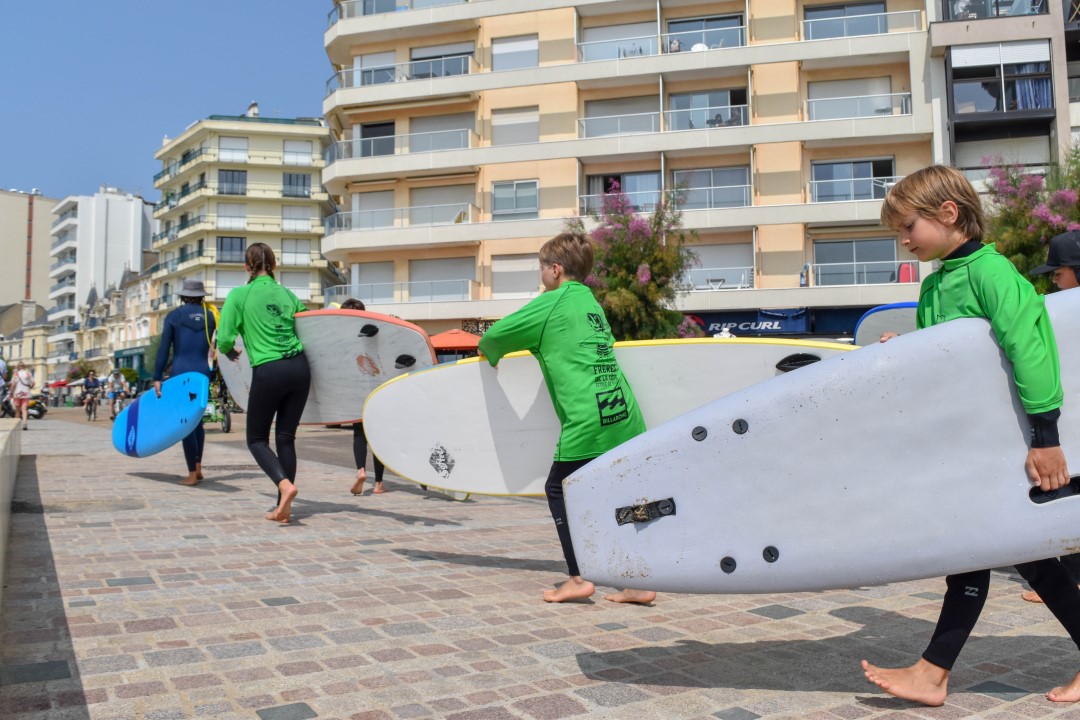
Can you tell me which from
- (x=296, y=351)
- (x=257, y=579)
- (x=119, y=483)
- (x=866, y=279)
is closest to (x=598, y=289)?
(x=866, y=279)

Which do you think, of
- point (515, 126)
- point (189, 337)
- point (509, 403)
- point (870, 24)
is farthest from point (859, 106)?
point (509, 403)

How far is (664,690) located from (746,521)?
0.60 m

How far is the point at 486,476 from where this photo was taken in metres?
4.75

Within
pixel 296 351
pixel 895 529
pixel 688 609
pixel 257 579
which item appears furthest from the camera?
pixel 296 351

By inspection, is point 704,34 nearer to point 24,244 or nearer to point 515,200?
point 515,200

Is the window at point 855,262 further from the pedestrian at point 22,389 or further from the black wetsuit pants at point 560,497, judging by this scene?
the black wetsuit pants at point 560,497

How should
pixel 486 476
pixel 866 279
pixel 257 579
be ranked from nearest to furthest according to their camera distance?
pixel 257 579, pixel 486 476, pixel 866 279

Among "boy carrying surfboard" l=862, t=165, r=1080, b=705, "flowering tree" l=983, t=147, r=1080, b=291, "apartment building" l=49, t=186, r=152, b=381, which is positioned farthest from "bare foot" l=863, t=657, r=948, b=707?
"apartment building" l=49, t=186, r=152, b=381

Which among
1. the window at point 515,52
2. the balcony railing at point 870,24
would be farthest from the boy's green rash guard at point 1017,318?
the window at point 515,52

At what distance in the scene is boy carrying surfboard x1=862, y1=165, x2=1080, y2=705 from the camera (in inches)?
95.2

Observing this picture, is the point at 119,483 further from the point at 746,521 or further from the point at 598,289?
the point at 598,289

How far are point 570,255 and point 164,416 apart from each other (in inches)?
225

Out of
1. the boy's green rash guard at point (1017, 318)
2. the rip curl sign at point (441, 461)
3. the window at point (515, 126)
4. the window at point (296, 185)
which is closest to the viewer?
the boy's green rash guard at point (1017, 318)

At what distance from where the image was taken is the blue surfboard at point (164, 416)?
8.28m
